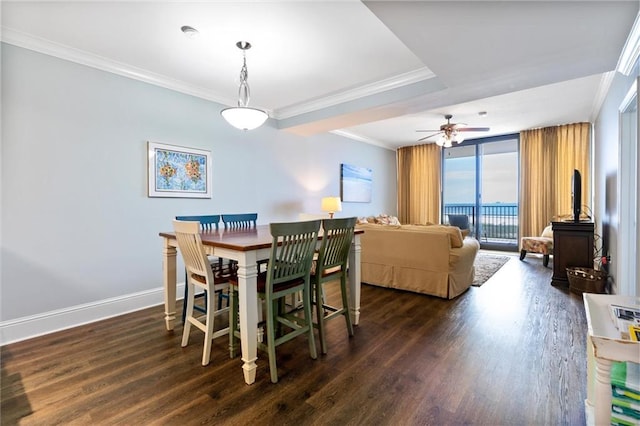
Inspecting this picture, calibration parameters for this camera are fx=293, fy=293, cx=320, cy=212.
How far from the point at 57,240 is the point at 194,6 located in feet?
7.58

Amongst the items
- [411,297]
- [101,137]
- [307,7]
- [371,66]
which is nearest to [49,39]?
[101,137]

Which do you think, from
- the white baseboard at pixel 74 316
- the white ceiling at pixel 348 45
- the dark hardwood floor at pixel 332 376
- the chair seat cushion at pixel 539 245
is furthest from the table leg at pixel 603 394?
the chair seat cushion at pixel 539 245

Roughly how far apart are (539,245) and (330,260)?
4596mm

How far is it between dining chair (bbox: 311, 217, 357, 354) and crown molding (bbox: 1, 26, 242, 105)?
260 centimetres

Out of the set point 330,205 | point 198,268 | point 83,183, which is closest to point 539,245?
point 330,205

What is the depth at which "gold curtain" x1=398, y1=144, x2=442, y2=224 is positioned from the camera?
727cm

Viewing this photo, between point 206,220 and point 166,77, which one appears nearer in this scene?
point 206,220

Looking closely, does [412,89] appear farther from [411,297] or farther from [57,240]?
[57,240]

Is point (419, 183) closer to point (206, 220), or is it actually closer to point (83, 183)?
point (206, 220)

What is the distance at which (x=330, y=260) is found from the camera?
2.30 m

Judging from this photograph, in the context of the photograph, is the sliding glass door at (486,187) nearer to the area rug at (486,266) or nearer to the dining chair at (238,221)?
the area rug at (486,266)

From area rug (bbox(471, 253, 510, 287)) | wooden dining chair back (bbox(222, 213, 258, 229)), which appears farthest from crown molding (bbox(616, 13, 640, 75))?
wooden dining chair back (bbox(222, 213, 258, 229))

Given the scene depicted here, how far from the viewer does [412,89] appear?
3.26 metres

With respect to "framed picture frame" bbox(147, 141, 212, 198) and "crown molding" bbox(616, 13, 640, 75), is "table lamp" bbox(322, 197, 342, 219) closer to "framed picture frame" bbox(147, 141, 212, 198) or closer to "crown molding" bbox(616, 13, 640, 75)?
"framed picture frame" bbox(147, 141, 212, 198)
